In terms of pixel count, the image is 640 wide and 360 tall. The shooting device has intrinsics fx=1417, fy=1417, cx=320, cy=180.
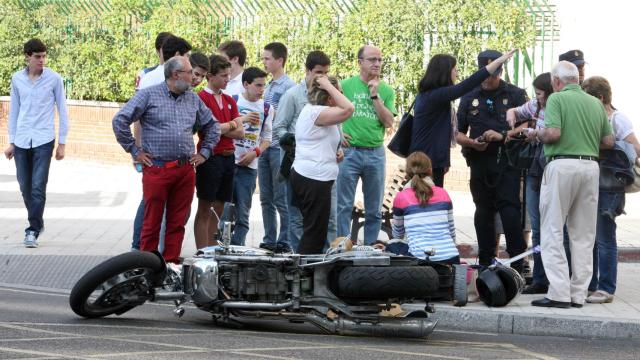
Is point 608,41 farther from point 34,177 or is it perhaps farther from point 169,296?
point 169,296

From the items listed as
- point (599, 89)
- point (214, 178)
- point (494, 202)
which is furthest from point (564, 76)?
point (214, 178)

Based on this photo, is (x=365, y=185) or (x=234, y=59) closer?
(x=365, y=185)

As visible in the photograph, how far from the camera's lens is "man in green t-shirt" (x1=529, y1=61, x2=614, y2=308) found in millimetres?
10539

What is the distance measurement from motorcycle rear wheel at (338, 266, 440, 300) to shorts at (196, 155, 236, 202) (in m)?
3.08

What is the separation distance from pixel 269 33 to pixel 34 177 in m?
10.4

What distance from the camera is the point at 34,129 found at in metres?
13.9

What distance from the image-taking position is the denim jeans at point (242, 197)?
43.4 feet

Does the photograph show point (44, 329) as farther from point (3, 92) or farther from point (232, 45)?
point (3, 92)

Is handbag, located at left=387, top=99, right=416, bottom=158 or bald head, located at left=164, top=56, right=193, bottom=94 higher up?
bald head, located at left=164, top=56, right=193, bottom=94

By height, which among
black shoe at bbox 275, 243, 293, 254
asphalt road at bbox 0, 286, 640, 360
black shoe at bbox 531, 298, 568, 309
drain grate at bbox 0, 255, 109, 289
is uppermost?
black shoe at bbox 275, 243, 293, 254

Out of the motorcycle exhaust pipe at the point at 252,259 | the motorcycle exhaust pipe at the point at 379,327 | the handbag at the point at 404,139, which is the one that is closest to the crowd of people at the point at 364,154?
the handbag at the point at 404,139

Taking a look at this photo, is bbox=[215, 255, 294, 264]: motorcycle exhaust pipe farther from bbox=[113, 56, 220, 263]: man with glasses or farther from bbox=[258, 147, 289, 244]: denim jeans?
bbox=[258, 147, 289, 244]: denim jeans

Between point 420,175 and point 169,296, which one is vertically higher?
point 420,175

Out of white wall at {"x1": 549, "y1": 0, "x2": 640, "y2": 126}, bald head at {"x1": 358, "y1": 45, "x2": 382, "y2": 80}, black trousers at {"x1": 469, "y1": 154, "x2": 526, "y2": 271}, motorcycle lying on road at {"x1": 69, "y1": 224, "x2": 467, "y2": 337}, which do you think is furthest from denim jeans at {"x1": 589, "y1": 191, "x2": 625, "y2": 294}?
white wall at {"x1": 549, "y1": 0, "x2": 640, "y2": 126}
